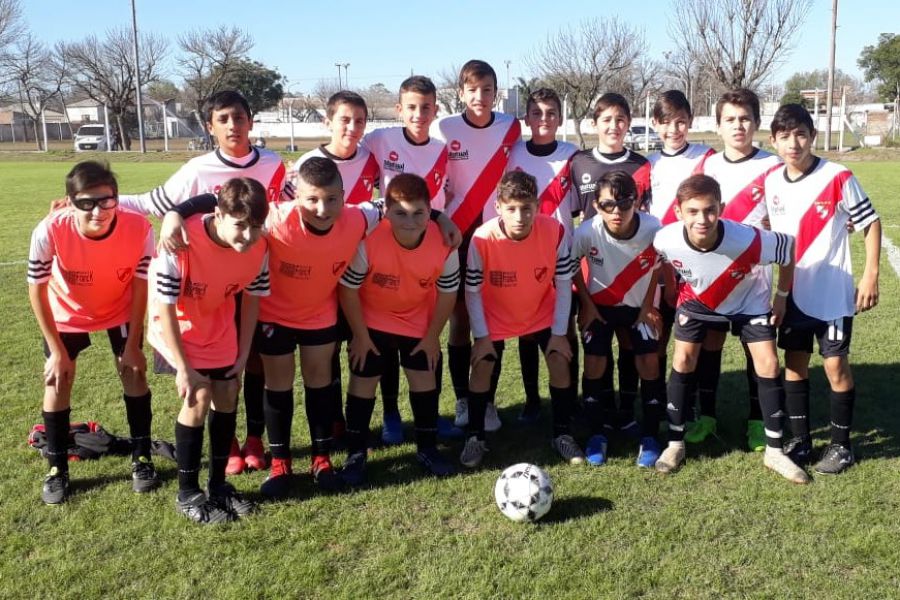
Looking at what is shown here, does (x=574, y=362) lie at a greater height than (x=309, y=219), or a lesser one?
lesser

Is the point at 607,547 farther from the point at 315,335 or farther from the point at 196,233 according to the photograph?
the point at 196,233

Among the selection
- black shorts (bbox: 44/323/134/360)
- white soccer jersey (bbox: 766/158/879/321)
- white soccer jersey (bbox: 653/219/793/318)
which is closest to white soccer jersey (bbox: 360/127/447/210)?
white soccer jersey (bbox: 653/219/793/318)

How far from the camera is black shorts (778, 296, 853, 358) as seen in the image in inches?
151

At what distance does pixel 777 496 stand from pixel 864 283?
116cm

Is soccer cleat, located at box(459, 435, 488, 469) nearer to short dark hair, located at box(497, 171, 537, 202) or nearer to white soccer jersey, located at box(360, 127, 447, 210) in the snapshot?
short dark hair, located at box(497, 171, 537, 202)

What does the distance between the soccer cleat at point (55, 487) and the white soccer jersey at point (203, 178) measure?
1333 millimetres

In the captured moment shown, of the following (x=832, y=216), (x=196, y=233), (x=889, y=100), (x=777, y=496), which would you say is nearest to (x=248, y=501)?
(x=196, y=233)

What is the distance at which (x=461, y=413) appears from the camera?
472 cm

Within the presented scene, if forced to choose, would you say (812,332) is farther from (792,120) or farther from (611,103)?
(611,103)

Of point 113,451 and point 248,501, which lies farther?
point 113,451

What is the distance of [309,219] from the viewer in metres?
3.59

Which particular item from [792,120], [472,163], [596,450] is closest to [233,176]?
[472,163]

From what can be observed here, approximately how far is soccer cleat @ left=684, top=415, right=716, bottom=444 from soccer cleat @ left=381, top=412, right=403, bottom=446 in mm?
1622

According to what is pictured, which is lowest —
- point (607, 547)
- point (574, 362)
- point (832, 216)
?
point (607, 547)
